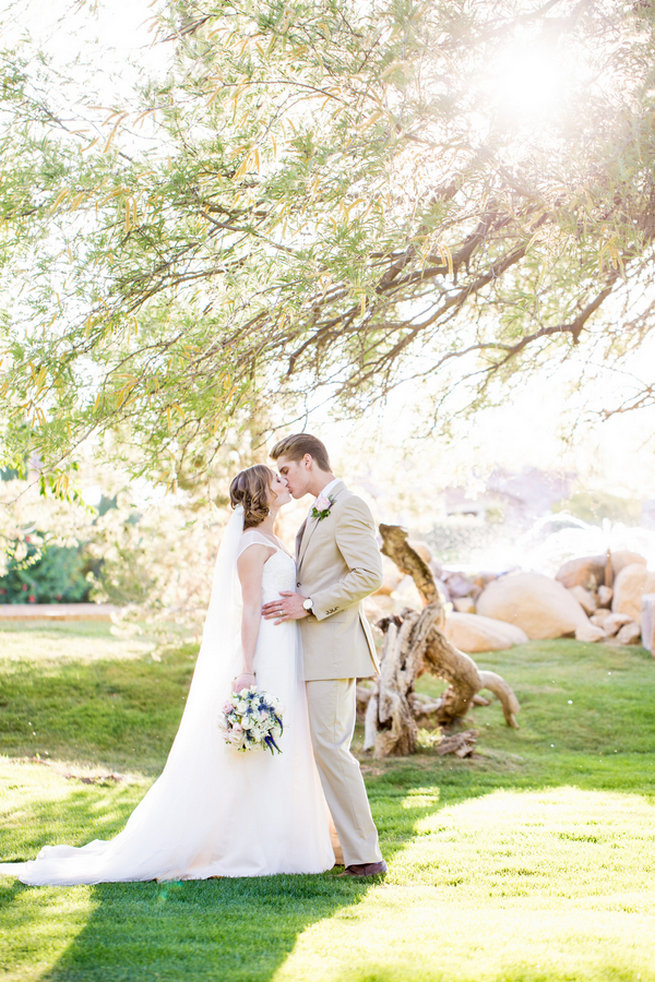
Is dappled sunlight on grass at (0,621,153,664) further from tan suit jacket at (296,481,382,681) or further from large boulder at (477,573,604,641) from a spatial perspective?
tan suit jacket at (296,481,382,681)

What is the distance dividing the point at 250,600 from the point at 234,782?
902mm

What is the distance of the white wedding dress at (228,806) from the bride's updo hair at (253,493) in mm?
152

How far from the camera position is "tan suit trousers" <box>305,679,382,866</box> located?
172 inches

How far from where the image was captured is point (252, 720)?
433cm

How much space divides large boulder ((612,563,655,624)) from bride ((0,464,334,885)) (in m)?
12.8

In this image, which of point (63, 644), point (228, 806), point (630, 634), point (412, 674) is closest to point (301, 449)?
point (228, 806)

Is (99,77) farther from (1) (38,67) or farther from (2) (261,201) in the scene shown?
(2) (261,201)

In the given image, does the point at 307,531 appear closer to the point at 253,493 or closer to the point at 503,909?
the point at 253,493

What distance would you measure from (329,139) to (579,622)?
13534mm

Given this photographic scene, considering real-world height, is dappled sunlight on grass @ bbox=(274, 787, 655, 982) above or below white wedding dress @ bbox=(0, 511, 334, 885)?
below

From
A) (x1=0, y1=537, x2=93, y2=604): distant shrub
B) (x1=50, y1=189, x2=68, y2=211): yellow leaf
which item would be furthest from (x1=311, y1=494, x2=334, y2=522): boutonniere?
(x1=0, y1=537, x2=93, y2=604): distant shrub

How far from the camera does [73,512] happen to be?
466 inches

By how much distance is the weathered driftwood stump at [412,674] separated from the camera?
910 centimetres

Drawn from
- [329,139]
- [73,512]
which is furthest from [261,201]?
[73,512]
